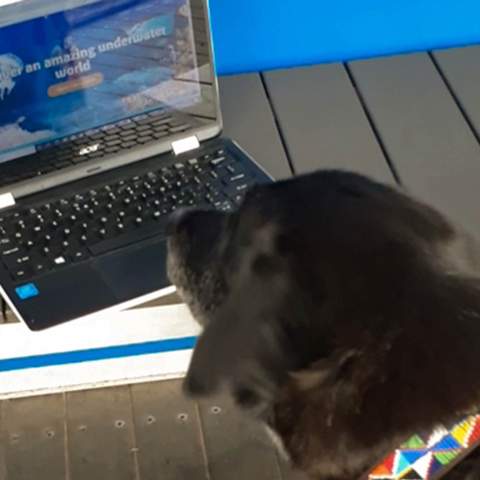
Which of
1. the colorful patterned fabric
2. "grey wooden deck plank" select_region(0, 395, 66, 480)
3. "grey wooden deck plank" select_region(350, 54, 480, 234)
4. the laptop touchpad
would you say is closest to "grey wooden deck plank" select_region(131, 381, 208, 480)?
"grey wooden deck plank" select_region(0, 395, 66, 480)

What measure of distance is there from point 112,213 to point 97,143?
5.0 inches

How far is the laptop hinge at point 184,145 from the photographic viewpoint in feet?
4.88

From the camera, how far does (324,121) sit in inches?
64.5

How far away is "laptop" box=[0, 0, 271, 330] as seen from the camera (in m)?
1.32

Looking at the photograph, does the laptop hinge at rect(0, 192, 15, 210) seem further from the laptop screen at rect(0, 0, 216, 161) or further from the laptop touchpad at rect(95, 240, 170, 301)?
the laptop touchpad at rect(95, 240, 170, 301)

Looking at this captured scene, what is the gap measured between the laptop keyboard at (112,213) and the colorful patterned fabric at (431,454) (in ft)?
1.59

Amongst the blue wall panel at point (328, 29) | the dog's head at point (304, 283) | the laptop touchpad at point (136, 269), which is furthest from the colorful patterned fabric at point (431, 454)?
the blue wall panel at point (328, 29)

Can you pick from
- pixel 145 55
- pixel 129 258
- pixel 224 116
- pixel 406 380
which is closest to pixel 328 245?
pixel 406 380

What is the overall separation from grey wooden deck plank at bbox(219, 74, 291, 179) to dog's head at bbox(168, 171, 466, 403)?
59 centimetres

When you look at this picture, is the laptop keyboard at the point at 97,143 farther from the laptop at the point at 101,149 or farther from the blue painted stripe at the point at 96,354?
the blue painted stripe at the point at 96,354

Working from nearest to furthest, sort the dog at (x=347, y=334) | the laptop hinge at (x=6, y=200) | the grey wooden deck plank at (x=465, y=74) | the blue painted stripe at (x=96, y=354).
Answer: the dog at (x=347, y=334) < the laptop hinge at (x=6, y=200) < the blue painted stripe at (x=96, y=354) < the grey wooden deck plank at (x=465, y=74)

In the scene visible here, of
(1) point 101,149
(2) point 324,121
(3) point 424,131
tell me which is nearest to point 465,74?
(3) point 424,131

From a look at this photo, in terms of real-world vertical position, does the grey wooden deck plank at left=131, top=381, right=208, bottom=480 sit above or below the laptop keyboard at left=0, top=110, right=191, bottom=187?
below

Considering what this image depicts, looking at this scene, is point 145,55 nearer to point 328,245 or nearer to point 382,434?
point 328,245
